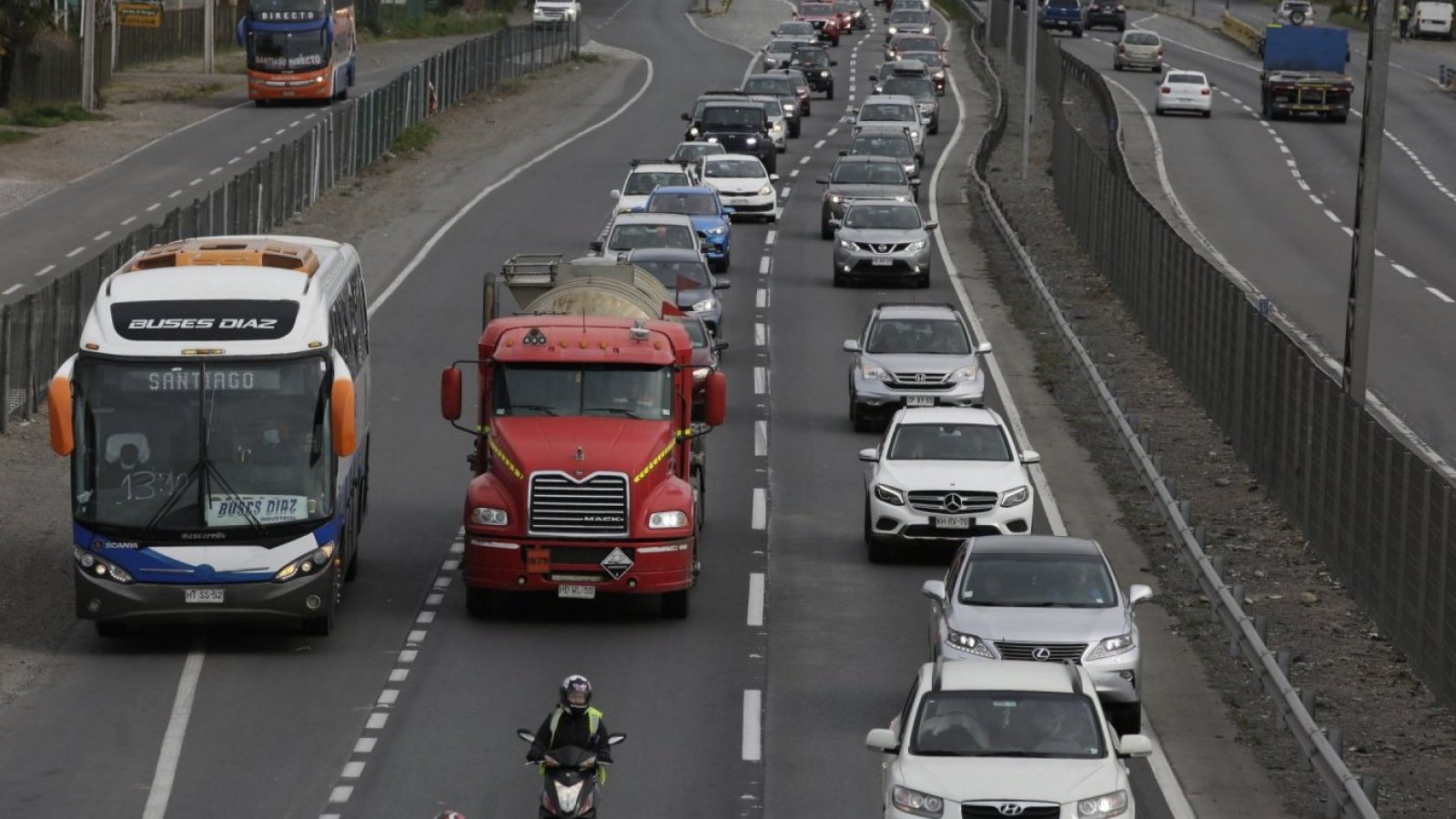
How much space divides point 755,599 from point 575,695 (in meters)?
9.80

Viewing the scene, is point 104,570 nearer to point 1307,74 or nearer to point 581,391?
point 581,391

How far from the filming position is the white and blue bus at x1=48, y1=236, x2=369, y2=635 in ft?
71.0

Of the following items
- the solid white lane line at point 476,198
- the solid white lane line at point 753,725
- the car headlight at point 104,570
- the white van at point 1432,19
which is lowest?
the solid white lane line at point 476,198

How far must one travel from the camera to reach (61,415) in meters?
21.1

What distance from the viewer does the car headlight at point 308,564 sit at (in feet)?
71.6

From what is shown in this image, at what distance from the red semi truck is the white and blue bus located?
169 centimetres

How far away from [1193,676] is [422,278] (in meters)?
28.3

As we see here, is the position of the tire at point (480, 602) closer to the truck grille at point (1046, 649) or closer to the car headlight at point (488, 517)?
the car headlight at point (488, 517)

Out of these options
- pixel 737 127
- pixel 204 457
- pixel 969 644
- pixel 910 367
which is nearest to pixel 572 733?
pixel 969 644

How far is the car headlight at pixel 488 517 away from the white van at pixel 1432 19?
361 ft

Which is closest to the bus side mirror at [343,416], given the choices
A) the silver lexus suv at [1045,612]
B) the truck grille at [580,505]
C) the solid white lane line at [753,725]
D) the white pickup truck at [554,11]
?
the truck grille at [580,505]

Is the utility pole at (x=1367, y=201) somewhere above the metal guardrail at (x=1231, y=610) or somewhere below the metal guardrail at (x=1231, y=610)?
above

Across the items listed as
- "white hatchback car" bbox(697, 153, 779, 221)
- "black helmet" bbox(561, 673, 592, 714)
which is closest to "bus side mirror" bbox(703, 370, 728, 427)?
"black helmet" bbox(561, 673, 592, 714)

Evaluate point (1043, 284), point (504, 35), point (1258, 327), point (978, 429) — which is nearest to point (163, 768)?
point (978, 429)
